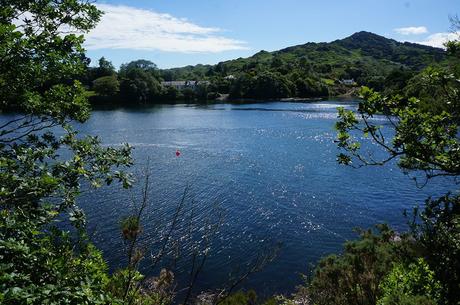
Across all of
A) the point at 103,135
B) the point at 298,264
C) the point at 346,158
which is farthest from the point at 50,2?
the point at 103,135

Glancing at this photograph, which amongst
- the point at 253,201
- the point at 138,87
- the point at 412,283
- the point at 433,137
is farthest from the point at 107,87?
the point at 433,137

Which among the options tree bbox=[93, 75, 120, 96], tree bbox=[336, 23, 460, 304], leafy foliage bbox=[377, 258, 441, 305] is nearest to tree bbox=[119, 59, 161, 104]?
tree bbox=[93, 75, 120, 96]

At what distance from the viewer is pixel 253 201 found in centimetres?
3612

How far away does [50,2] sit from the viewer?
9945mm

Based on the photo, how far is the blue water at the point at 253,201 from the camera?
2581 centimetres

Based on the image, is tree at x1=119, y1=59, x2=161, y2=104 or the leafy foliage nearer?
the leafy foliage

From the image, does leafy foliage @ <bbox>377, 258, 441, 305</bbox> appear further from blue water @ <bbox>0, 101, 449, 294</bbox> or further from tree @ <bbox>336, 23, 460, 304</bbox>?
blue water @ <bbox>0, 101, 449, 294</bbox>

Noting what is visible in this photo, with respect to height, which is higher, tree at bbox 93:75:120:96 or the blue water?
tree at bbox 93:75:120:96

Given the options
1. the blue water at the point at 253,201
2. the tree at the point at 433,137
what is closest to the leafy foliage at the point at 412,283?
the tree at the point at 433,137

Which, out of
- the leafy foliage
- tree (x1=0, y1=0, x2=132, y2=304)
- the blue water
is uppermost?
tree (x1=0, y1=0, x2=132, y2=304)

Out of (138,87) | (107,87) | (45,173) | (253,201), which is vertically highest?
(138,87)

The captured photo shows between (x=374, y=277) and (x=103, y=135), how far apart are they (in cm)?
5746

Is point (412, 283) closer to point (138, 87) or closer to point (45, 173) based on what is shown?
point (45, 173)

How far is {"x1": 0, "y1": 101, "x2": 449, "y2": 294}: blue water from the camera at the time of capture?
25.8 m
